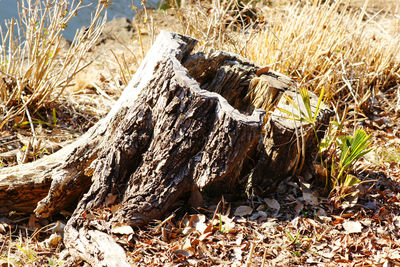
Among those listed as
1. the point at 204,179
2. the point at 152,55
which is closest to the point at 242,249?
the point at 204,179

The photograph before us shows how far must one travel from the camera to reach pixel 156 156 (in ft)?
7.99

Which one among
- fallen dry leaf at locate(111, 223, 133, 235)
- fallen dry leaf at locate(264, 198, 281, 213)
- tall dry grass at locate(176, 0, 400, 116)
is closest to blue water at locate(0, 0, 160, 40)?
tall dry grass at locate(176, 0, 400, 116)

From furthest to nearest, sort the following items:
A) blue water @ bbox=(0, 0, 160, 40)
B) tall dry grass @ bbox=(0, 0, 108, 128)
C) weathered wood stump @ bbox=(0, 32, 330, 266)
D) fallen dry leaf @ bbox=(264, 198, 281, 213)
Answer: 1. blue water @ bbox=(0, 0, 160, 40)
2. tall dry grass @ bbox=(0, 0, 108, 128)
3. fallen dry leaf @ bbox=(264, 198, 281, 213)
4. weathered wood stump @ bbox=(0, 32, 330, 266)

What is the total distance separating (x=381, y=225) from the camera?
105 inches

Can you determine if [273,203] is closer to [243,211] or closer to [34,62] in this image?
[243,211]

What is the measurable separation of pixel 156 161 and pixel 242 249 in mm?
791

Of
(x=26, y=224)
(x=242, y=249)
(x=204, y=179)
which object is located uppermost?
(x=204, y=179)

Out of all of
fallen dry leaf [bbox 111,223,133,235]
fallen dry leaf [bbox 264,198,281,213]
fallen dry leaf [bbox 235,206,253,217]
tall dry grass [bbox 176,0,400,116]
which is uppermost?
tall dry grass [bbox 176,0,400,116]

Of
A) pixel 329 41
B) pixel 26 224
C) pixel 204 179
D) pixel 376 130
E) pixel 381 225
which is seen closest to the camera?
pixel 204 179

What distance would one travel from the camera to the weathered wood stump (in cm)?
232

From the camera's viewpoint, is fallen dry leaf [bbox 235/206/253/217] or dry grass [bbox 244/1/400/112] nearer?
fallen dry leaf [bbox 235/206/253/217]

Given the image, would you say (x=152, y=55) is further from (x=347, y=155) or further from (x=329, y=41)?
(x=329, y=41)

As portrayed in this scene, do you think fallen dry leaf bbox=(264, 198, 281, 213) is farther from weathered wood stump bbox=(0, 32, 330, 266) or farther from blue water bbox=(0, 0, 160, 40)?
blue water bbox=(0, 0, 160, 40)

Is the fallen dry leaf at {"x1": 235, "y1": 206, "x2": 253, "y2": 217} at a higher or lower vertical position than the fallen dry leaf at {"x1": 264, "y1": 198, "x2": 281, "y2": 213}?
lower
